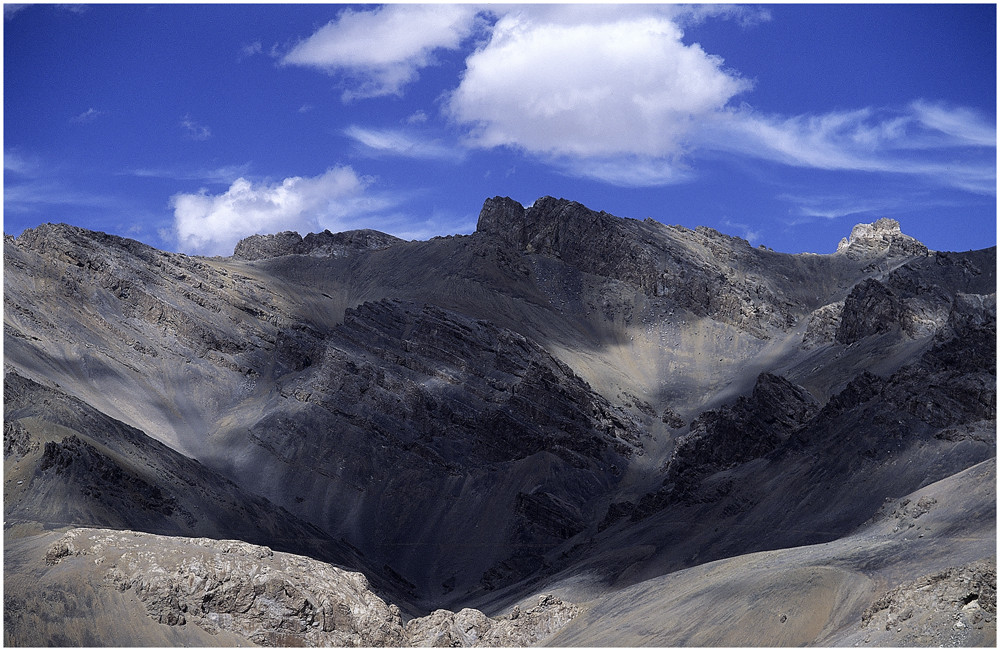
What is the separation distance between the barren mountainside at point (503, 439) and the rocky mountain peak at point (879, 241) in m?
0.59

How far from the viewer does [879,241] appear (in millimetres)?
177750

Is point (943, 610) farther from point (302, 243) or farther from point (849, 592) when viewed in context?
point (302, 243)

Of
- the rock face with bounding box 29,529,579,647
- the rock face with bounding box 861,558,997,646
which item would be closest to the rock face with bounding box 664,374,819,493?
the rock face with bounding box 29,529,579,647

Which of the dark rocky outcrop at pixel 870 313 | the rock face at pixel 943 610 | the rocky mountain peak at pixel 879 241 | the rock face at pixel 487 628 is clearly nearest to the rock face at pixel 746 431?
the dark rocky outcrop at pixel 870 313

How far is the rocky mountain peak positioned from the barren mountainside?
1.95ft

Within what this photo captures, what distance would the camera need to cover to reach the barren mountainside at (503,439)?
5678 centimetres

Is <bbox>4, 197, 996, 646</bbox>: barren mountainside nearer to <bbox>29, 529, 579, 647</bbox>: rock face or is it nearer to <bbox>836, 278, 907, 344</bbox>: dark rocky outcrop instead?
<bbox>29, 529, 579, 647</bbox>: rock face

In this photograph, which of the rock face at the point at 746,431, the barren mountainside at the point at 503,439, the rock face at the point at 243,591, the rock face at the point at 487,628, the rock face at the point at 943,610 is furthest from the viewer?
the rock face at the point at 746,431

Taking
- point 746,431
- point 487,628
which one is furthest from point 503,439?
point 487,628

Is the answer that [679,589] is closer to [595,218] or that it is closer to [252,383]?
[252,383]

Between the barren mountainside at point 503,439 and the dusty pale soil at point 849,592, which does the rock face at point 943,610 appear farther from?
the barren mountainside at point 503,439

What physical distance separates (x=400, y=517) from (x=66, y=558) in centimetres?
5061

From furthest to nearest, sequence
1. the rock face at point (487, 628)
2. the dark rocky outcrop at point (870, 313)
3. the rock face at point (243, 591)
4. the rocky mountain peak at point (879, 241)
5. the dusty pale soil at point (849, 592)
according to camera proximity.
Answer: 1. the rocky mountain peak at point (879, 241)
2. the dark rocky outcrop at point (870, 313)
3. the rock face at point (487, 628)
4. the rock face at point (243, 591)
5. the dusty pale soil at point (849, 592)

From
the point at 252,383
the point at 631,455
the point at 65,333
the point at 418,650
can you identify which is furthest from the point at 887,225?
the point at 418,650
